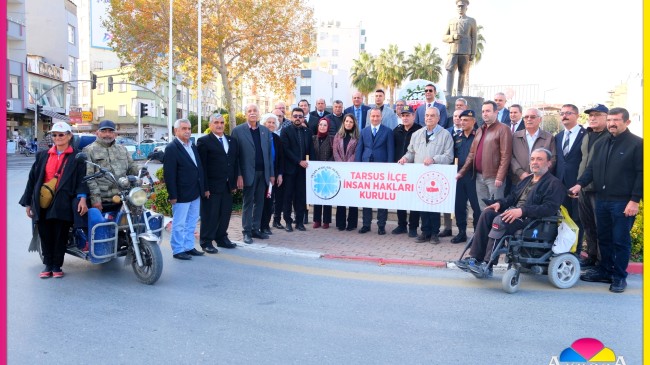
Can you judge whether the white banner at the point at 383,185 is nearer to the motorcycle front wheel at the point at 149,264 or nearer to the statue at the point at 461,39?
the motorcycle front wheel at the point at 149,264

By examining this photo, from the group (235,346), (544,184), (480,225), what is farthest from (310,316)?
(544,184)

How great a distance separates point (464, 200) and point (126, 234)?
17.3ft

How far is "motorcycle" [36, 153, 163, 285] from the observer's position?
242 inches

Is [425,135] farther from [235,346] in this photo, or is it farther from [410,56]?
[410,56]

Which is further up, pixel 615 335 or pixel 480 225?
pixel 480 225

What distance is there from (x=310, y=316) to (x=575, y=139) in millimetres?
4726

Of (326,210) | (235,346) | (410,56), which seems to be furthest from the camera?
(410,56)

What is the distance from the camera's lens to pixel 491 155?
25.6 ft

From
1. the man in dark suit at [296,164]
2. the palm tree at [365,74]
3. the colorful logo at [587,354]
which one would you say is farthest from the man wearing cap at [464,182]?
the palm tree at [365,74]

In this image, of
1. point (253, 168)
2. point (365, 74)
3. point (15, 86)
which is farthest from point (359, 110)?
point (365, 74)

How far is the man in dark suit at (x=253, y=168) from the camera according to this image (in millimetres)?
8578

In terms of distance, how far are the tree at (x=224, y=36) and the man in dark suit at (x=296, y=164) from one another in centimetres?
2081

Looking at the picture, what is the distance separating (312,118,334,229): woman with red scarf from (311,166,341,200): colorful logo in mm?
344

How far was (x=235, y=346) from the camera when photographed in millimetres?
4305
